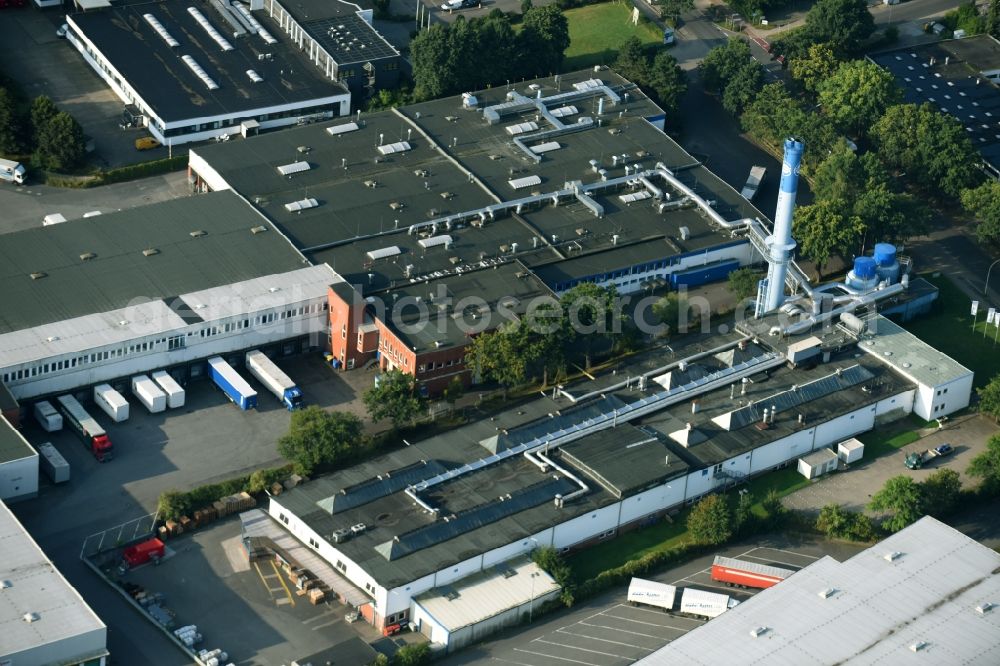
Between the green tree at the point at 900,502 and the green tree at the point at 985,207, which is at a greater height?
the green tree at the point at 985,207

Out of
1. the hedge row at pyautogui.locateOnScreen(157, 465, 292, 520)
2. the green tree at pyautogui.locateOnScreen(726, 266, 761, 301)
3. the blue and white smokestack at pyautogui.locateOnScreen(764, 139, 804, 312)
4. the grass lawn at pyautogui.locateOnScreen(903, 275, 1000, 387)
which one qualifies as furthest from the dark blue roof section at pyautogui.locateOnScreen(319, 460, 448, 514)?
the grass lawn at pyautogui.locateOnScreen(903, 275, 1000, 387)

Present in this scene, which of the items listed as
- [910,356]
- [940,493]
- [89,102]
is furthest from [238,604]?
[89,102]

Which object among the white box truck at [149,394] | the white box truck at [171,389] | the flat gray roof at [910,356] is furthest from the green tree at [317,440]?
the flat gray roof at [910,356]

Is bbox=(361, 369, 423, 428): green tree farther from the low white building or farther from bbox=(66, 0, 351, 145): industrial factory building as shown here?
bbox=(66, 0, 351, 145): industrial factory building

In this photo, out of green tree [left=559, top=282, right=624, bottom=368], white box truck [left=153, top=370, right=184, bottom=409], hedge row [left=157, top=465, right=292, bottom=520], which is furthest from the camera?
green tree [left=559, top=282, right=624, bottom=368]

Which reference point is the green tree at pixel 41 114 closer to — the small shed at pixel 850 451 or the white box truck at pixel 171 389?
the white box truck at pixel 171 389

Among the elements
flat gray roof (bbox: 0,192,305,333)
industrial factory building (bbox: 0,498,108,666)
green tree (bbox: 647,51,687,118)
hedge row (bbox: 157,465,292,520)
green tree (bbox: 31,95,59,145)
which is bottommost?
hedge row (bbox: 157,465,292,520)

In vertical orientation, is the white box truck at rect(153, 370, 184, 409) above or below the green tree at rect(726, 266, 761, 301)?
below
